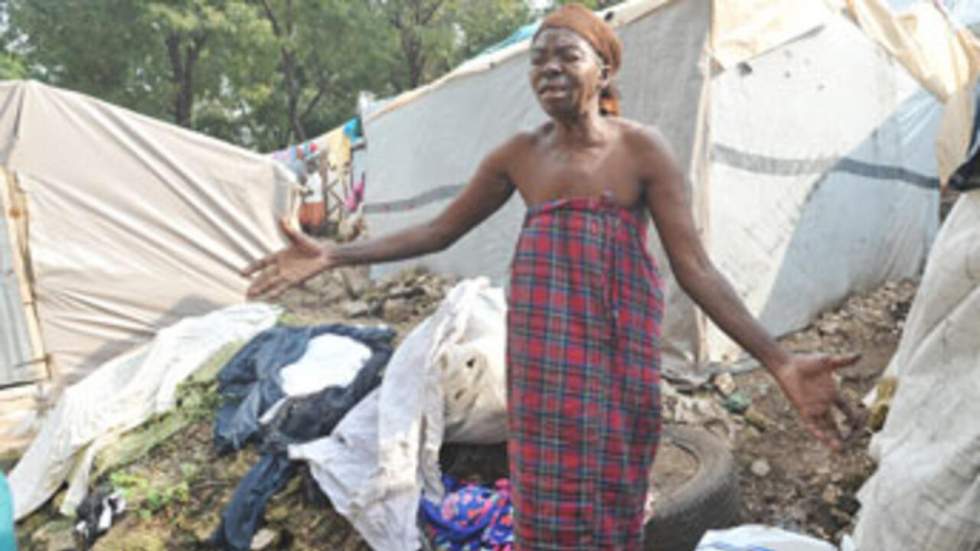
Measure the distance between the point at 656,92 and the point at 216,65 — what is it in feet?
45.6

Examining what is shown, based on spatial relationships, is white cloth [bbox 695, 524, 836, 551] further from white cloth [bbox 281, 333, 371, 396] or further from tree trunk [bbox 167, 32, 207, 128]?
tree trunk [bbox 167, 32, 207, 128]

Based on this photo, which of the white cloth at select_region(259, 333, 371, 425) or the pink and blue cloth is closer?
the pink and blue cloth

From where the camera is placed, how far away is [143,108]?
48.9 ft

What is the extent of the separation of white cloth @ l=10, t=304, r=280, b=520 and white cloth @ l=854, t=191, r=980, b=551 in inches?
147

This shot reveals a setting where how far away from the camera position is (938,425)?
1334mm

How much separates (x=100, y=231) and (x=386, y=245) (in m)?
5.39

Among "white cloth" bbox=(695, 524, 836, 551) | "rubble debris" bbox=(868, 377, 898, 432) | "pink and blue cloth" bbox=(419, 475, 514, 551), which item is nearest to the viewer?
"white cloth" bbox=(695, 524, 836, 551)

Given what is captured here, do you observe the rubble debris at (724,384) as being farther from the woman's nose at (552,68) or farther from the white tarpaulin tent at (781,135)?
the woman's nose at (552,68)

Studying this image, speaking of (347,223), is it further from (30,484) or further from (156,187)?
(30,484)

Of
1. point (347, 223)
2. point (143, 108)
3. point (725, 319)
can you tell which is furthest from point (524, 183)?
point (143, 108)

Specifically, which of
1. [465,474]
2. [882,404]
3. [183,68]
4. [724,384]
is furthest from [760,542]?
[183,68]

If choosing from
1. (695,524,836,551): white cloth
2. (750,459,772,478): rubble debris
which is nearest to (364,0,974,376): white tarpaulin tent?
(750,459,772,478): rubble debris

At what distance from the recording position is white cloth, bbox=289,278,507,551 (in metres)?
2.66

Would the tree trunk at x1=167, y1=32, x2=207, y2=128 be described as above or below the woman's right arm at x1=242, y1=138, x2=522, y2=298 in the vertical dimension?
above
